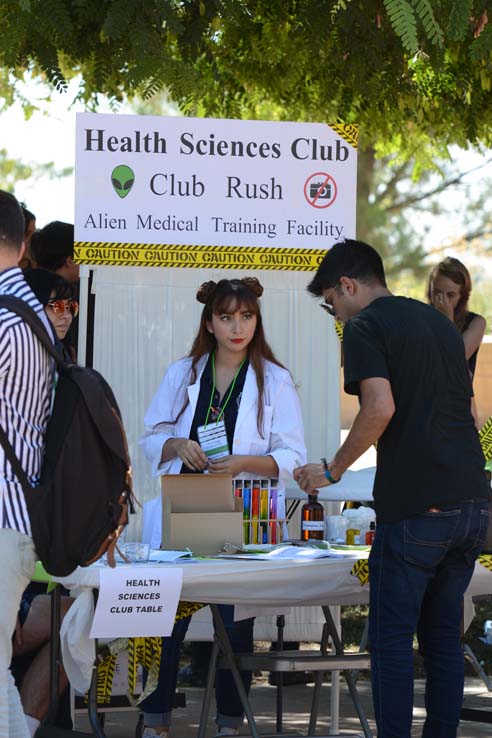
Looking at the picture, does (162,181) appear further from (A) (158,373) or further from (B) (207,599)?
(B) (207,599)

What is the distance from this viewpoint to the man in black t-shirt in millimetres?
3739

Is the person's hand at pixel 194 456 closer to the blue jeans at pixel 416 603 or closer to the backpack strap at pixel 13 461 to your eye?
the blue jeans at pixel 416 603

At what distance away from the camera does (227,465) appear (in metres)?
4.65

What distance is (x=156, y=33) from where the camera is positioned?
5.34 meters

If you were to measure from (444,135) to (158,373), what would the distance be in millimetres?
3830

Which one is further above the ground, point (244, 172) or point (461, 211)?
point (461, 211)

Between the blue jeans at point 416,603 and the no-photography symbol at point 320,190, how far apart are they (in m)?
2.17

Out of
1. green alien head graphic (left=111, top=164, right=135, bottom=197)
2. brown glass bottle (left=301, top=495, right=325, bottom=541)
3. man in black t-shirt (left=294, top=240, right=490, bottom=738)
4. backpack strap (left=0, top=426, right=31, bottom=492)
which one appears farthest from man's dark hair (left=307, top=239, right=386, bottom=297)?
green alien head graphic (left=111, top=164, right=135, bottom=197)

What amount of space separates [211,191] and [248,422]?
4.13 ft

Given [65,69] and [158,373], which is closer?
[158,373]

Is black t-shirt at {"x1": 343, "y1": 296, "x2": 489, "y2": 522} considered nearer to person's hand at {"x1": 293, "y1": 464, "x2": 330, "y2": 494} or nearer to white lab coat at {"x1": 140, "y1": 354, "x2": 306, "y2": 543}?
person's hand at {"x1": 293, "y1": 464, "x2": 330, "y2": 494}

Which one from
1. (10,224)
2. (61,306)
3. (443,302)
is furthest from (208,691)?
(443,302)

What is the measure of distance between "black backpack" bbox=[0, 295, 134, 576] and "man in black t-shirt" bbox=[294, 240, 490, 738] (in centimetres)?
86

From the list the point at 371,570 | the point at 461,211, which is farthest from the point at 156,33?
the point at 461,211
